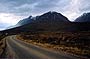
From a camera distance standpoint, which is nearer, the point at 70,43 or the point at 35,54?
the point at 35,54

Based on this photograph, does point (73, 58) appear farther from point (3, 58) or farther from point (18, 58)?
point (3, 58)

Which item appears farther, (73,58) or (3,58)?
(3,58)

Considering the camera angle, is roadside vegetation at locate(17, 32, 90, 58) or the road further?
roadside vegetation at locate(17, 32, 90, 58)

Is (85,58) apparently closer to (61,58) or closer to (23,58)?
(61,58)

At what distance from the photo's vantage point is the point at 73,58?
1819 cm

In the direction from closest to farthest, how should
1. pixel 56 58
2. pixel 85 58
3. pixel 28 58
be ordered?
1. pixel 85 58
2. pixel 56 58
3. pixel 28 58

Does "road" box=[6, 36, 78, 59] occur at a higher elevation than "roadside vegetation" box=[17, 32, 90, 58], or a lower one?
higher

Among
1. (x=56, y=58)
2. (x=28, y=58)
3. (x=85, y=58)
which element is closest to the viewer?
(x=85, y=58)

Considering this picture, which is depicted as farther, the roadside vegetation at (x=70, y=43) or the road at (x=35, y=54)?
the roadside vegetation at (x=70, y=43)

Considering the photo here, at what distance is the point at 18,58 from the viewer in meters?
21.2

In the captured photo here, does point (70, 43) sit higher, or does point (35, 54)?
point (35, 54)

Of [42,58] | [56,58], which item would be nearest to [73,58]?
[56,58]

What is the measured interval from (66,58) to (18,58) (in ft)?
18.0

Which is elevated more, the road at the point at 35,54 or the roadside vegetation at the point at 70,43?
the road at the point at 35,54
